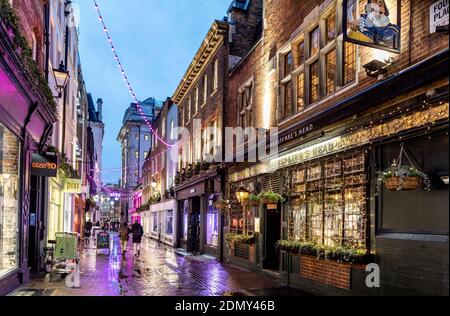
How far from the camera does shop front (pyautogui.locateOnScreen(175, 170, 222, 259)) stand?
63.5ft

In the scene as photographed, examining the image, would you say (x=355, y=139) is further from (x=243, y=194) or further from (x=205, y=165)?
(x=205, y=165)

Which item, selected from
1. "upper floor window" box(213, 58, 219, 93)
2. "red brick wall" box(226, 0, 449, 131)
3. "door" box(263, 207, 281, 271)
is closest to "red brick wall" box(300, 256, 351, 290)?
"door" box(263, 207, 281, 271)

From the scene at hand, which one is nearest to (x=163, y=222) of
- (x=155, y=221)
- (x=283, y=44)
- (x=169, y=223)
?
(x=169, y=223)

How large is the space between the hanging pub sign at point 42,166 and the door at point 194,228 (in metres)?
10.8

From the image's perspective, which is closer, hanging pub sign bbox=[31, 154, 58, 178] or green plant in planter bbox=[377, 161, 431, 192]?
green plant in planter bbox=[377, 161, 431, 192]

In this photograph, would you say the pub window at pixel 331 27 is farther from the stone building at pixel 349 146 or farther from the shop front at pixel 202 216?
the shop front at pixel 202 216

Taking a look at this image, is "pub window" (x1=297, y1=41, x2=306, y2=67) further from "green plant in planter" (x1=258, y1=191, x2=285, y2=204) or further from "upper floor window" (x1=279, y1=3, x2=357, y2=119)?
"green plant in planter" (x1=258, y1=191, x2=285, y2=204)

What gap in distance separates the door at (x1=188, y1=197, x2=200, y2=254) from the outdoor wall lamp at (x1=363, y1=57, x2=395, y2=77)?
1539 centimetres

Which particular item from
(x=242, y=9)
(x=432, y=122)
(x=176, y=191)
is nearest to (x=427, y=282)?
(x=432, y=122)

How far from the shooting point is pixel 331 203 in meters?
10.4

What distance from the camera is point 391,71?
838cm

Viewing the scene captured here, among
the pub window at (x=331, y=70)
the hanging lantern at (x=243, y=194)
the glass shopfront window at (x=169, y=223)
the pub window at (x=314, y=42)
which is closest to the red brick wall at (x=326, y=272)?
the hanging lantern at (x=243, y=194)

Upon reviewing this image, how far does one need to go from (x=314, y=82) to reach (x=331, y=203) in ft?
10.8
